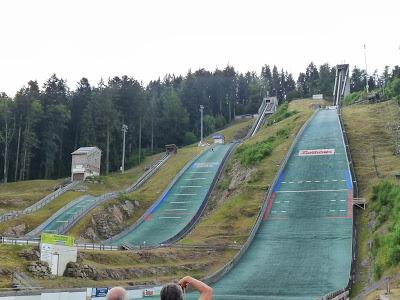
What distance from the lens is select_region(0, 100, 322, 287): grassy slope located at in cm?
3244

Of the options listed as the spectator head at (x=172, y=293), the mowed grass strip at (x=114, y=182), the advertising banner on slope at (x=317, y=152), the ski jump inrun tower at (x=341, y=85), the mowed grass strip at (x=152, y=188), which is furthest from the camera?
the ski jump inrun tower at (x=341, y=85)

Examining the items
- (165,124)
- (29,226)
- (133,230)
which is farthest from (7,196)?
(165,124)

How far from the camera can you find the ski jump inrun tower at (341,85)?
117525mm

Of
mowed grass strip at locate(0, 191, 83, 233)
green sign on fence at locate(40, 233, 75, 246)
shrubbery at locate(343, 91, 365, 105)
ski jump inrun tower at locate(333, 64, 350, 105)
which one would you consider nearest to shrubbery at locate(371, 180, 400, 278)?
green sign on fence at locate(40, 233, 75, 246)

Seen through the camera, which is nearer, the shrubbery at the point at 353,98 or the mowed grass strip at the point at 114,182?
the mowed grass strip at the point at 114,182

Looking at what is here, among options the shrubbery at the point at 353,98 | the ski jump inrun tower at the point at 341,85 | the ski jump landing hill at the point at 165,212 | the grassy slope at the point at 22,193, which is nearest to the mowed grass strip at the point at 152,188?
the ski jump landing hill at the point at 165,212

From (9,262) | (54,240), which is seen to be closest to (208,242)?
(54,240)

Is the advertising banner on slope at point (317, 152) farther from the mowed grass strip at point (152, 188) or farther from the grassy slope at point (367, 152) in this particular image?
the mowed grass strip at point (152, 188)

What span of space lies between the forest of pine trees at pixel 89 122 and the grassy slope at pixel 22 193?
7.34 metres

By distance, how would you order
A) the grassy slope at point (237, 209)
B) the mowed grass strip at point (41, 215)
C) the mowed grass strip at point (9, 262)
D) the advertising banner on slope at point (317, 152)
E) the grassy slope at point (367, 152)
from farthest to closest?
the advertising banner on slope at point (317, 152) < the mowed grass strip at point (41, 215) < the grassy slope at point (237, 209) < the grassy slope at point (367, 152) < the mowed grass strip at point (9, 262)

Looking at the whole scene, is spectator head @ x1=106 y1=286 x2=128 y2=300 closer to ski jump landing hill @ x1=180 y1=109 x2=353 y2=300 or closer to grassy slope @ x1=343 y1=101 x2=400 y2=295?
ski jump landing hill @ x1=180 y1=109 x2=353 y2=300

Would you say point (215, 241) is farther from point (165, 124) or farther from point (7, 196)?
point (165, 124)

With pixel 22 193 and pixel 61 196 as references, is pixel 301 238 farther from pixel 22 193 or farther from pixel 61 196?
pixel 22 193

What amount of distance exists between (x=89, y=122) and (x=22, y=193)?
2382cm
